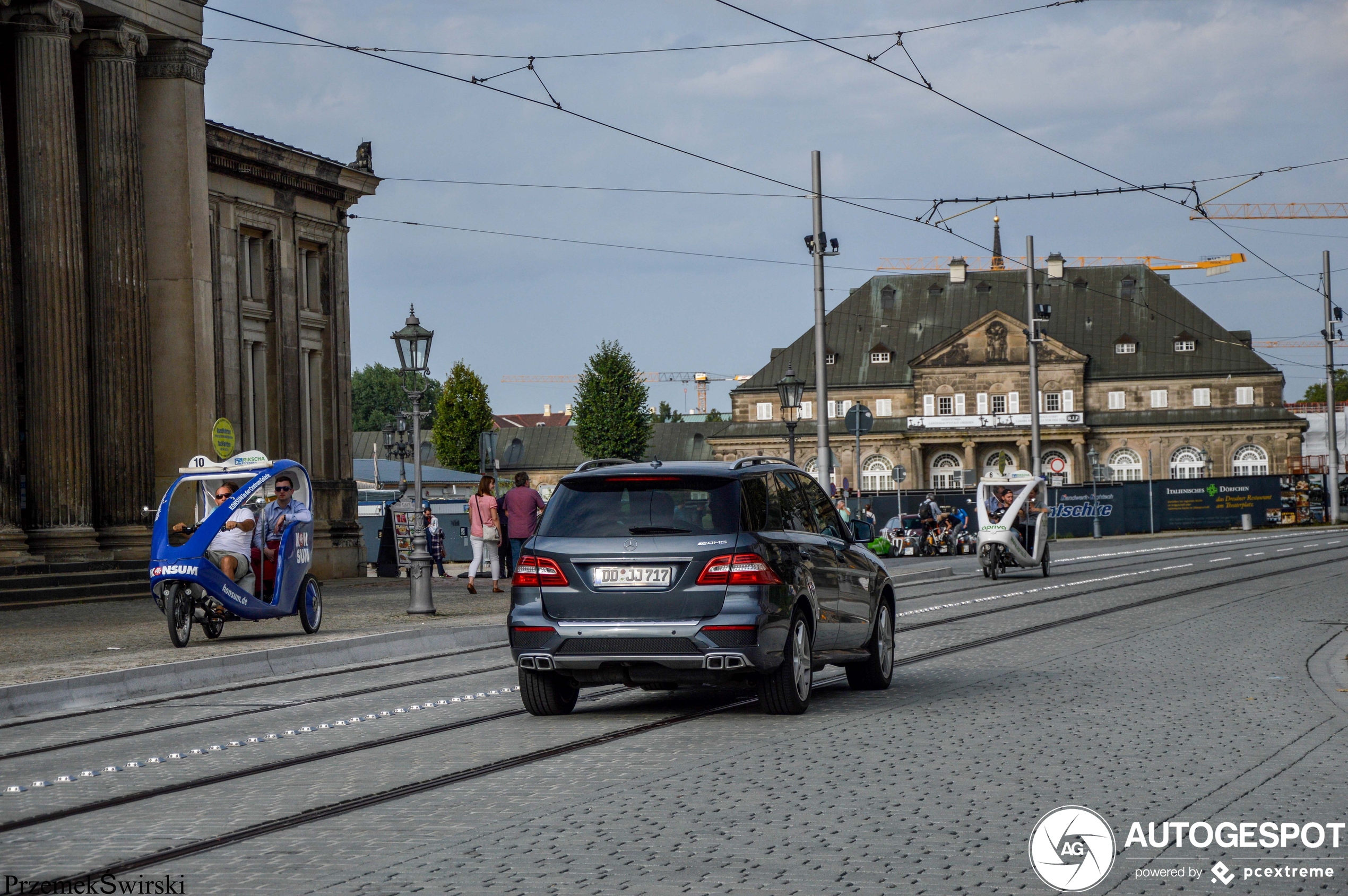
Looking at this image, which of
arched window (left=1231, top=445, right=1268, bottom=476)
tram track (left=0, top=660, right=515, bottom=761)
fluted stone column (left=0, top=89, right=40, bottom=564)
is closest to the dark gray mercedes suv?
tram track (left=0, top=660, right=515, bottom=761)

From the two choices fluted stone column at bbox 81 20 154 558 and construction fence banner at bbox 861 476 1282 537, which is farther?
construction fence banner at bbox 861 476 1282 537

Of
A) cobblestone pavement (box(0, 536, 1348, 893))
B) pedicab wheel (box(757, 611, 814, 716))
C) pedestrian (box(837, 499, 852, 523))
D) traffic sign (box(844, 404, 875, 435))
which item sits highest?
traffic sign (box(844, 404, 875, 435))

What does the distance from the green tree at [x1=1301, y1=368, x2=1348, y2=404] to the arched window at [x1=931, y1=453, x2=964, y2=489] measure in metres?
49.9

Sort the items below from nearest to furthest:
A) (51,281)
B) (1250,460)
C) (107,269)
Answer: (51,281) < (107,269) < (1250,460)

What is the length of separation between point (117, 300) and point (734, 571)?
19232 millimetres

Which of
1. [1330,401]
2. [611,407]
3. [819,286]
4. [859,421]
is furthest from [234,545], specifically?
[611,407]

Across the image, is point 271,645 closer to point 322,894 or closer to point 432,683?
point 432,683

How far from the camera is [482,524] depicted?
2600cm

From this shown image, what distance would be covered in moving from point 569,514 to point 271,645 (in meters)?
6.85

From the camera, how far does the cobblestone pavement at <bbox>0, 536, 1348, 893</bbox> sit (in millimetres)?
5938

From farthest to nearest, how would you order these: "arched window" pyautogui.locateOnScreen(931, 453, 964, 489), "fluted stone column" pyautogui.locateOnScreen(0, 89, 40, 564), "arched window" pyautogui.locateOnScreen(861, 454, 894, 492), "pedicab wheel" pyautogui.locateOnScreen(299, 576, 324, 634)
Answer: "arched window" pyautogui.locateOnScreen(861, 454, 894, 492)
"arched window" pyautogui.locateOnScreen(931, 453, 964, 489)
"fluted stone column" pyautogui.locateOnScreen(0, 89, 40, 564)
"pedicab wheel" pyautogui.locateOnScreen(299, 576, 324, 634)

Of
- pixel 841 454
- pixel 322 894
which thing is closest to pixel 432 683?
pixel 322 894

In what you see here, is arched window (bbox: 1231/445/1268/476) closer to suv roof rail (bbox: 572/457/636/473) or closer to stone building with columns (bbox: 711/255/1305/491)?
stone building with columns (bbox: 711/255/1305/491)

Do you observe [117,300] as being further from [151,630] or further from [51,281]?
[151,630]
